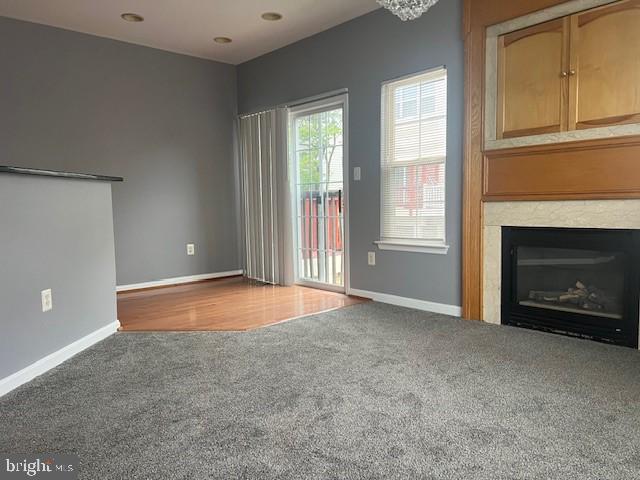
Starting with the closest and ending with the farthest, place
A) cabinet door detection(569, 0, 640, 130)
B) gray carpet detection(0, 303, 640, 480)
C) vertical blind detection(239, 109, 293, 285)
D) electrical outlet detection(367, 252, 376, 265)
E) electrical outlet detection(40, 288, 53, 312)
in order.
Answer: gray carpet detection(0, 303, 640, 480), electrical outlet detection(40, 288, 53, 312), cabinet door detection(569, 0, 640, 130), electrical outlet detection(367, 252, 376, 265), vertical blind detection(239, 109, 293, 285)

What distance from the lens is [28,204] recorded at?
2357 millimetres

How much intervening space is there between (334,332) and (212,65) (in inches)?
149

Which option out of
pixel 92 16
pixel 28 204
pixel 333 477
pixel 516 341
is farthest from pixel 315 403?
pixel 92 16

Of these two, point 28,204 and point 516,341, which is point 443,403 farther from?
point 28,204

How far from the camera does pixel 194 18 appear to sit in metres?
4.14

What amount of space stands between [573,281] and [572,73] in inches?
52.2

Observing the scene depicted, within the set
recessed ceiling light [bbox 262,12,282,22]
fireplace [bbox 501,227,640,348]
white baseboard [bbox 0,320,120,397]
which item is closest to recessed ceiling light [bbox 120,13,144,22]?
recessed ceiling light [bbox 262,12,282,22]

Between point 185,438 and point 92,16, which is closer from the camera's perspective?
point 185,438

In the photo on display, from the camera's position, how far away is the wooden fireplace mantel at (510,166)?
2705 mm

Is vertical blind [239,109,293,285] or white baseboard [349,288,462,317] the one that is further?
vertical blind [239,109,293,285]

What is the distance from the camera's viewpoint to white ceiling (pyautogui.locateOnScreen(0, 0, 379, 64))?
3820mm

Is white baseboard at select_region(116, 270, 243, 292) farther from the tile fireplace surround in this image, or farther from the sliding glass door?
the tile fireplace surround

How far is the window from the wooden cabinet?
1.82 feet

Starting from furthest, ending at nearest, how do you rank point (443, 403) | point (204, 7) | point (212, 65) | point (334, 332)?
point (212, 65)
point (204, 7)
point (334, 332)
point (443, 403)
